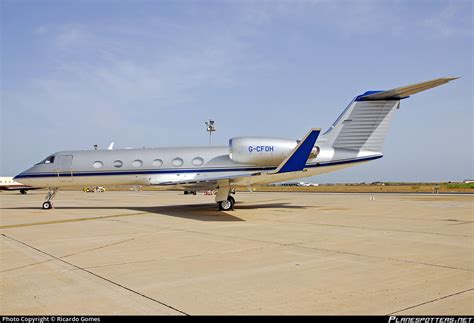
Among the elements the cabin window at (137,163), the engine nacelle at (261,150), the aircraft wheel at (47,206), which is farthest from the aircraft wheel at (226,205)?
the aircraft wheel at (47,206)

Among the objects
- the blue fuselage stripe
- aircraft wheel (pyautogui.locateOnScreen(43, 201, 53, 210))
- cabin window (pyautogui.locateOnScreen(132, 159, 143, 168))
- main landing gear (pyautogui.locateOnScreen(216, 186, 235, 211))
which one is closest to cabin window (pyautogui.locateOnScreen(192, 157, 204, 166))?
the blue fuselage stripe

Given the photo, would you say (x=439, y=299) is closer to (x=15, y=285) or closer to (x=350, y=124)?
(x=15, y=285)

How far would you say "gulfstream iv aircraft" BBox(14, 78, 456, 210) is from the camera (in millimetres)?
17453

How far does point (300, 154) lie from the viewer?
13.8m

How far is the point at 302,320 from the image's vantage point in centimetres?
401

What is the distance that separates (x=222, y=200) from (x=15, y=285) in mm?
12191

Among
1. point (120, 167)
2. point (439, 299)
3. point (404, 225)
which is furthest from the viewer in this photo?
point (120, 167)

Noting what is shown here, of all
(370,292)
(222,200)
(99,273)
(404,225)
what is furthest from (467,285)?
(222,200)

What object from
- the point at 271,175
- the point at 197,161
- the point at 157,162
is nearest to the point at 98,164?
the point at 157,162

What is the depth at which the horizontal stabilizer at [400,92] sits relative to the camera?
14.7m

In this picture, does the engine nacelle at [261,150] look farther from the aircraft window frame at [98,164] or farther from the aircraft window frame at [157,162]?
the aircraft window frame at [98,164]

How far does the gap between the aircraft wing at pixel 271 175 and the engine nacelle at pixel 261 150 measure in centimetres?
103

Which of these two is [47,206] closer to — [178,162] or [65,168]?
[65,168]

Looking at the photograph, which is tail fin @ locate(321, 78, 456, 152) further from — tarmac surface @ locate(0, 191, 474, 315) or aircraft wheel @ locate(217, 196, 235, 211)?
tarmac surface @ locate(0, 191, 474, 315)
